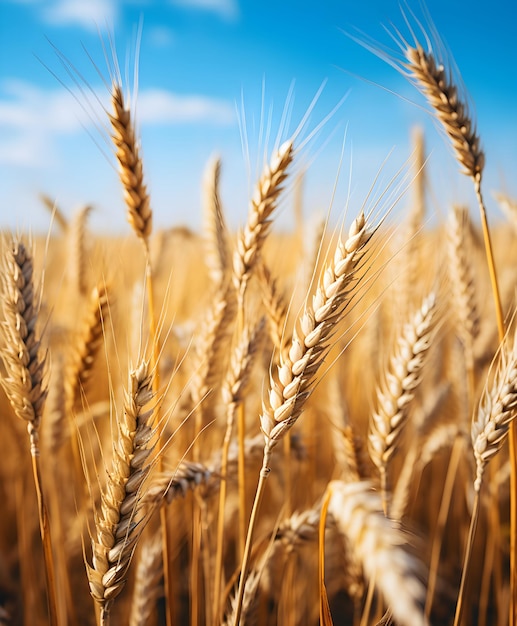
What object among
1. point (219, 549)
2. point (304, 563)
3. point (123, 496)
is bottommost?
point (304, 563)

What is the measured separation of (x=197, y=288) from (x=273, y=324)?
3708 mm

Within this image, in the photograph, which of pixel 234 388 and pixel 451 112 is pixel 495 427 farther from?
pixel 451 112

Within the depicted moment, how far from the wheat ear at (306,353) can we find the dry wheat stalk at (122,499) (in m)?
0.23

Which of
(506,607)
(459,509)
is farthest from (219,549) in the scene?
(459,509)

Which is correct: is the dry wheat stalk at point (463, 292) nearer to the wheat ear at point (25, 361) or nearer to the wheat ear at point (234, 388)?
the wheat ear at point (234, 388)

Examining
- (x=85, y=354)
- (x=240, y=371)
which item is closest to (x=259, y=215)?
(x=240, y=371)

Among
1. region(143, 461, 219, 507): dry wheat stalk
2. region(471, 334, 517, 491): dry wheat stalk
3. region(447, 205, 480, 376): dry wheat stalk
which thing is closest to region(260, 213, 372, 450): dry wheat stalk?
region(143, 461, 219, 507): dry wheat stalk

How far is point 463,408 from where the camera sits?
2.16 meters

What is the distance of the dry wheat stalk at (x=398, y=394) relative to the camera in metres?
1.19

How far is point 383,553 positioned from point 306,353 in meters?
0.40

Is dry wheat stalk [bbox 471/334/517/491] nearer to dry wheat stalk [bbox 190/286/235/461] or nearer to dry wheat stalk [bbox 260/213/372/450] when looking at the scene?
dry wheat stalk [bbox 260/213/372/450]

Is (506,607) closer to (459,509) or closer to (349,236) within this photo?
(459,509)

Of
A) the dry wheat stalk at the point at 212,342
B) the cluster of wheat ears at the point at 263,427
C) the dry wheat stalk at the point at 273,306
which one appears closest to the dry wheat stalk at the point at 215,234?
the cluster of wheat ears at the point at 263,427

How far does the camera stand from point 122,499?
91 cm
